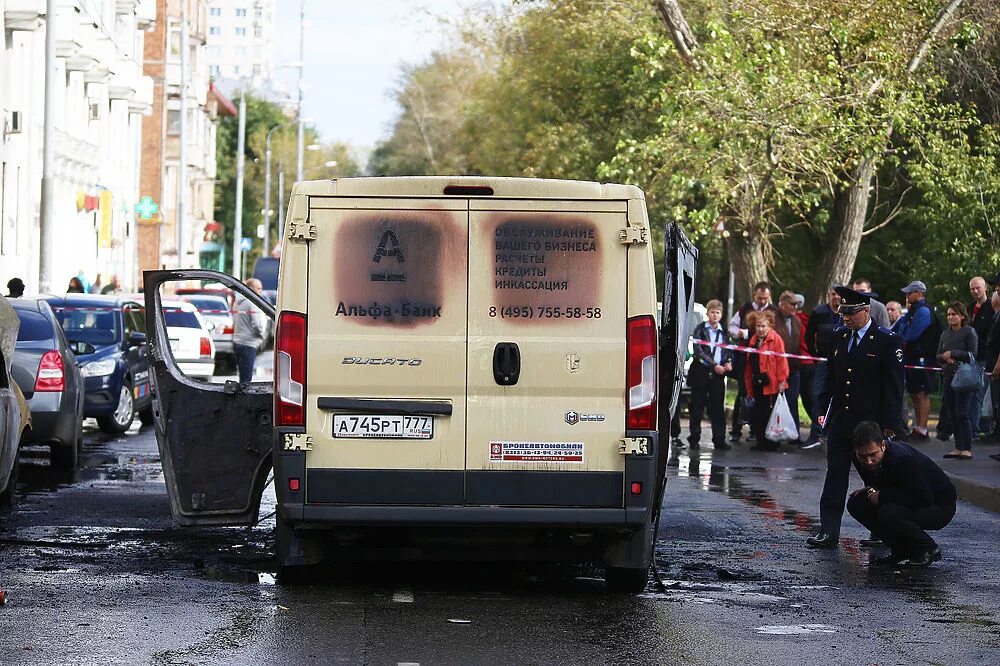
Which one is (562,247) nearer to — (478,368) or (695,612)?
(478,368)

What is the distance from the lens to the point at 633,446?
910 centimetres

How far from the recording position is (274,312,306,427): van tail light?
898 cm

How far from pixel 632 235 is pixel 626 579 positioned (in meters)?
1.90

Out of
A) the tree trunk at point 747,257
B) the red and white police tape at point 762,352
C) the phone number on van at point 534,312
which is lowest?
the red and white police tape at point 762,352

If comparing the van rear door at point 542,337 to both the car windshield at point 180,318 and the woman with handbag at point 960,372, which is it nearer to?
the woman with handbag at point 960,372

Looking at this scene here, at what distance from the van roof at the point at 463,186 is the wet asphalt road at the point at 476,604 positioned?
A: 2.06 metres

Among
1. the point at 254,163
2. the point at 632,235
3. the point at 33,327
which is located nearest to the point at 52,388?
the point at 33,327

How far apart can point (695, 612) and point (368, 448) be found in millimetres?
1831

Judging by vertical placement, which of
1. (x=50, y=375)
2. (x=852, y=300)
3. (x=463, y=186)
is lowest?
(x=50, y=375)

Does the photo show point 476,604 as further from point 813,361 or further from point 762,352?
point 813,361

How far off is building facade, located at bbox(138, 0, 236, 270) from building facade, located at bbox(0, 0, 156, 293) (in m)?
3.23

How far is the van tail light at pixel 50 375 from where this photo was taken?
1598 cm

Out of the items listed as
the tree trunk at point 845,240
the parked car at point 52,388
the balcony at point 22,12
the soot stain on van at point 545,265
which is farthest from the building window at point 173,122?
the soot stain on van at point 545,265

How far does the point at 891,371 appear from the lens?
11.9m
